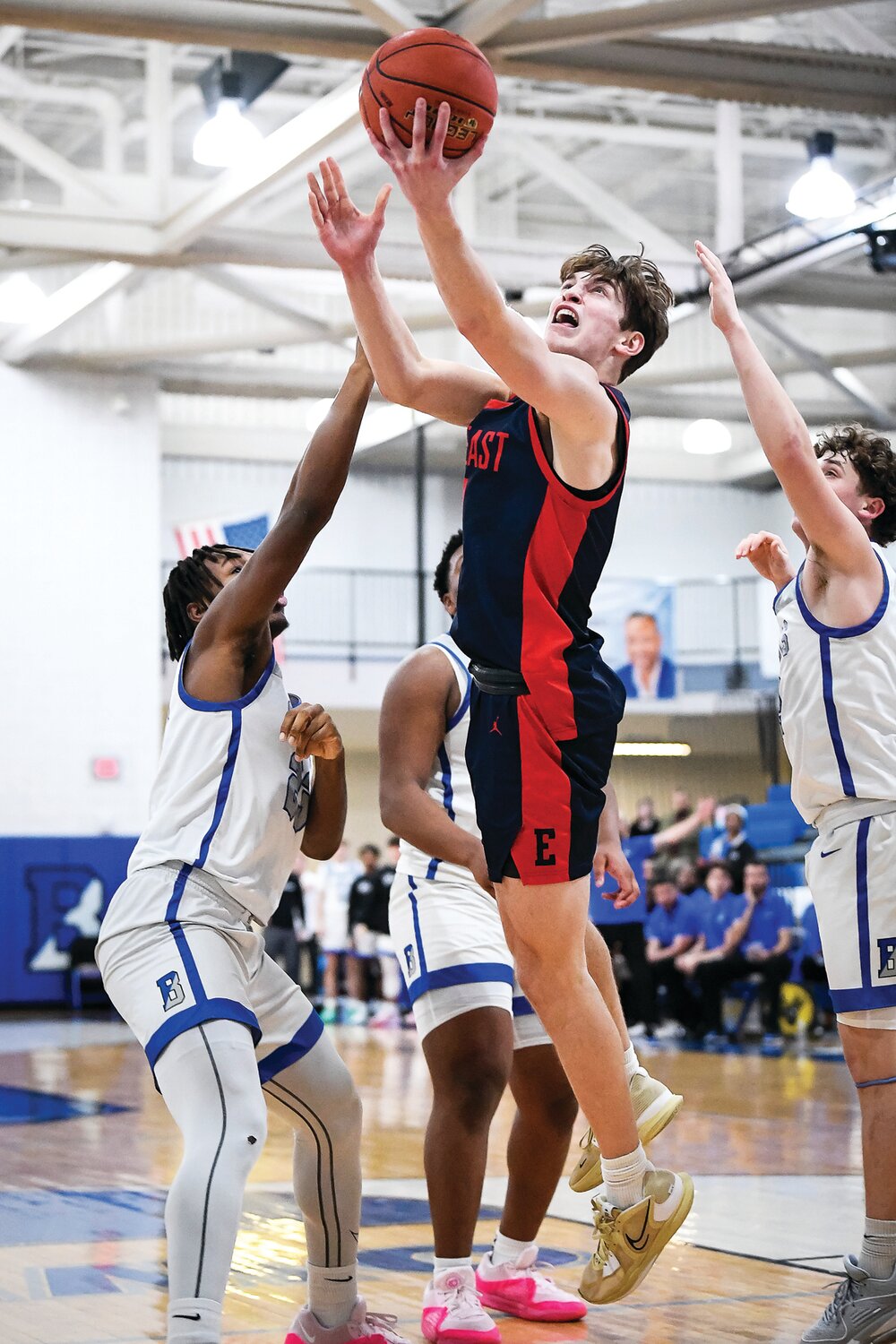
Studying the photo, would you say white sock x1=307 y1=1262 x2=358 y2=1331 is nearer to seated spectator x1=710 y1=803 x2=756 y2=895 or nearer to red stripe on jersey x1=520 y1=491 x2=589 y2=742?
red stripe on jersey x1=520 y1=491 x2=589 y2=742

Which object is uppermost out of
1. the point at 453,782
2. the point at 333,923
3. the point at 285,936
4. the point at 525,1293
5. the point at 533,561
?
the point at 533,561

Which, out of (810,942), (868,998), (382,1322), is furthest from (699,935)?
(382,1322)

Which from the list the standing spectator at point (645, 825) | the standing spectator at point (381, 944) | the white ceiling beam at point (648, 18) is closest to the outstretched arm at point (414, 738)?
the white ceiling beam at point (648, 18)

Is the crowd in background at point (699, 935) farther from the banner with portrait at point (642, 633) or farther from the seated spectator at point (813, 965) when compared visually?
the banner with portrait at point (642, 633)

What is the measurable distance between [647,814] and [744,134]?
875 cm

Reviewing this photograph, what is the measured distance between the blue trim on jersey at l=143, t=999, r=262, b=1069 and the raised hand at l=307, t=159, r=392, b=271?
5.09 feet

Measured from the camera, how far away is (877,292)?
16219 mm

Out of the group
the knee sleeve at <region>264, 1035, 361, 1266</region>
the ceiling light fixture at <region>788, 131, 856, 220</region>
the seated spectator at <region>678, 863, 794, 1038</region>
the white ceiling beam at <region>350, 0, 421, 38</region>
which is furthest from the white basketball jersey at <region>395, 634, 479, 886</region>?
the ceiling light fixture at <region>788, 131, 856, 220</region>

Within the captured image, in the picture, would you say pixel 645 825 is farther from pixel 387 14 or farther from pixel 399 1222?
pixel 399 1222

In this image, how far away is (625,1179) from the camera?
3.54m

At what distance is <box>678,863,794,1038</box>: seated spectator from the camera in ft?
42.7

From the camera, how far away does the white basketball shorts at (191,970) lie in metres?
3.37

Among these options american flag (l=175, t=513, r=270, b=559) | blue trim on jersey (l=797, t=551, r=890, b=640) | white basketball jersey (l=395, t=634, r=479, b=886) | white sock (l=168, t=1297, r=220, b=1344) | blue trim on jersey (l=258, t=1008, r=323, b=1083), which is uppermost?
american flag (l=175, t=513, r=270, b=559)

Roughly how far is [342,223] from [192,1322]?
222 cm
